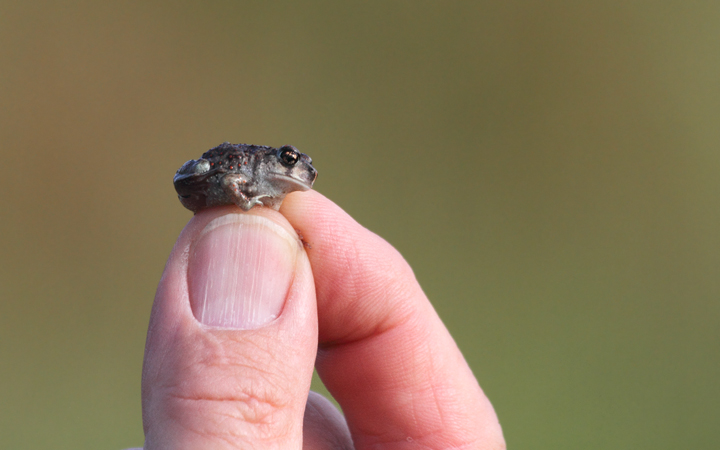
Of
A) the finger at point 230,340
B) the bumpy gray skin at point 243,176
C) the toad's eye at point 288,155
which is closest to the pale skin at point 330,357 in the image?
the finger at point 230,340

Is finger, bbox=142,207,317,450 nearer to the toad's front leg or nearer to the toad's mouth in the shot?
the toad's front leg

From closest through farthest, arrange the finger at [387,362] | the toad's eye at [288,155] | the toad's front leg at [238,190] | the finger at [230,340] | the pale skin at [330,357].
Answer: the finger at [230,340], the pale skin at [330,357], the toad's front leg at [238,190], the toad's eye at [288,155], the finger at [387,362]

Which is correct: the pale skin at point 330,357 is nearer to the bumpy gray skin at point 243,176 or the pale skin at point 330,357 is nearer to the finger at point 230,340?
the finger at point 230,340

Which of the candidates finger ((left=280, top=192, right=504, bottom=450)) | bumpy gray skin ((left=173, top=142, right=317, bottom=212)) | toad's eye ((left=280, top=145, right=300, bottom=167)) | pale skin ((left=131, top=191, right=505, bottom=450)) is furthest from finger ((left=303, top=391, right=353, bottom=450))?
toad's eye ((left=280, top=145, right=300, bottom=167))

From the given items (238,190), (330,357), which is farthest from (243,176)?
(330,357)

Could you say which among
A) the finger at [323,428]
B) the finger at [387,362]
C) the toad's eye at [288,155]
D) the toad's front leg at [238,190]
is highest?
the toad's eye at [288,155]

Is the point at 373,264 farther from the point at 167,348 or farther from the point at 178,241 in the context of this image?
the point at 167,348
